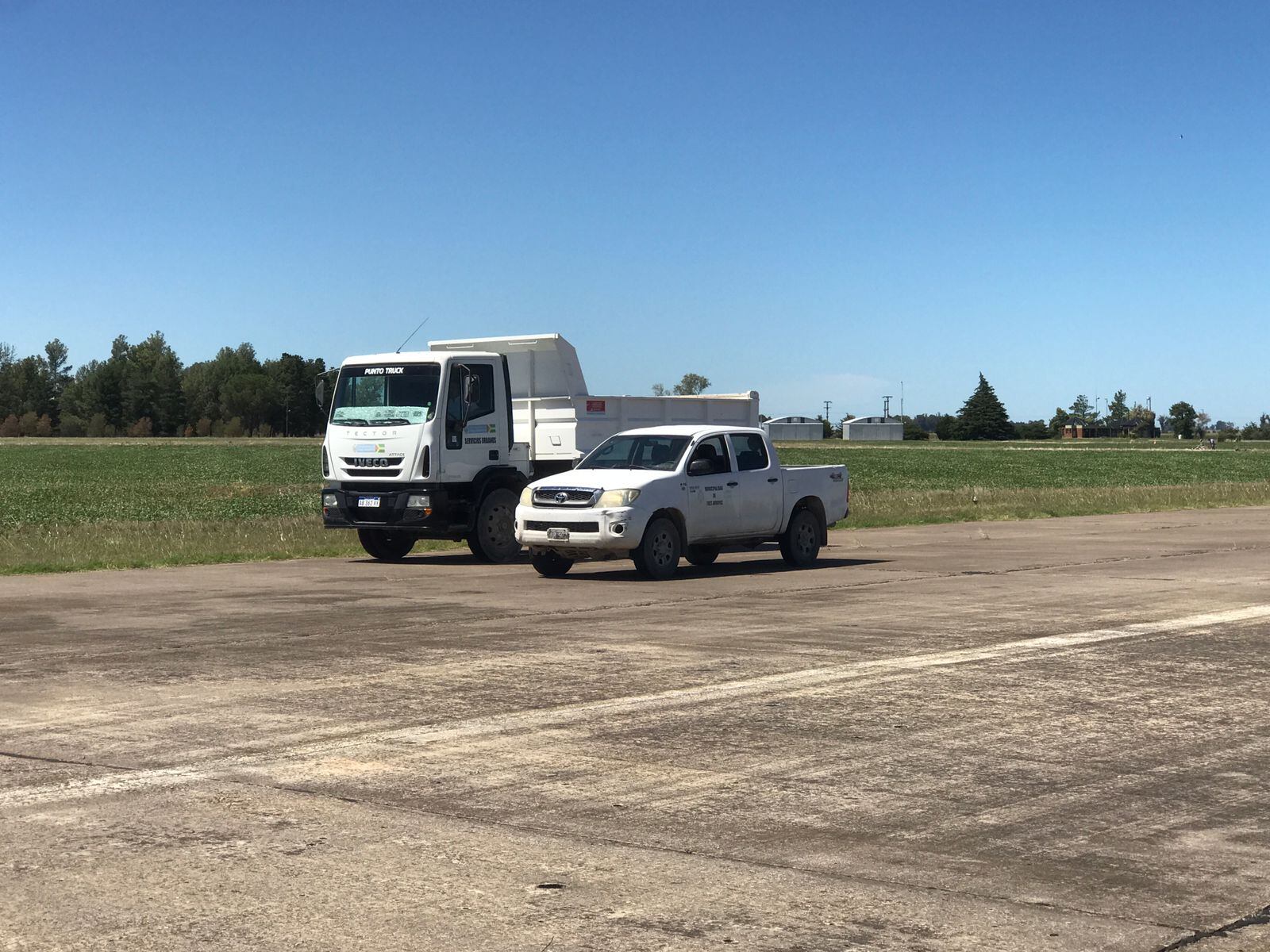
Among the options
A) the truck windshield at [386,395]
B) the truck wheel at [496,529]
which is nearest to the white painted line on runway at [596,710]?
the truck wheel at [496,529]

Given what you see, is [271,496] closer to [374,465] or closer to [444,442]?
[374,465]

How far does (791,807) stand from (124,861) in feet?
9.51

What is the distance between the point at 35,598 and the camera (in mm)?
17750

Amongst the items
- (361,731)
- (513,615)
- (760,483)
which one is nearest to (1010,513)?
(760,483)

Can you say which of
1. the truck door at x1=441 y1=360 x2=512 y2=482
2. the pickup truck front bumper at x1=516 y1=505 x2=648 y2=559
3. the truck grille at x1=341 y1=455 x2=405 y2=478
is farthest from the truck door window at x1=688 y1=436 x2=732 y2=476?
the truck grille at x1=341 y1=455 x2=405 y2=478

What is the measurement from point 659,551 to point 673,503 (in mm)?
644

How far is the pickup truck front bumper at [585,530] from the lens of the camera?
1916 centimetres

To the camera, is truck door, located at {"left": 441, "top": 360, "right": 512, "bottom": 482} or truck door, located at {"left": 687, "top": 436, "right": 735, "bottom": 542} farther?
truck door, located at {"left": 441, "top": 360, "right": 512, "bottom": 482}

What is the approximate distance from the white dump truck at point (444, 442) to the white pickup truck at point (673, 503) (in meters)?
2.10

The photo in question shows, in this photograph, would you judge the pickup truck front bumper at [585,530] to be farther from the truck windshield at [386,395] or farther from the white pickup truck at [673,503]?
the truck windshield at [386,395]

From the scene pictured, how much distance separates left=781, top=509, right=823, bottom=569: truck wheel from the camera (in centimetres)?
2173

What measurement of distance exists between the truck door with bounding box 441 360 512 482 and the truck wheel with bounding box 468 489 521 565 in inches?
19.3

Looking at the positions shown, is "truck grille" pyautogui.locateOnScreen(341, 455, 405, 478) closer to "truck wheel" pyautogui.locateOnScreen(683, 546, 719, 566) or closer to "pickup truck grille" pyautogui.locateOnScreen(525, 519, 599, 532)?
"pickup truck grille" pyautogui.locateOnScreen(525, 519, 599, 532)

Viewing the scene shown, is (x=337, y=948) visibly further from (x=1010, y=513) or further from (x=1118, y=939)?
(x=1010, y=513)
